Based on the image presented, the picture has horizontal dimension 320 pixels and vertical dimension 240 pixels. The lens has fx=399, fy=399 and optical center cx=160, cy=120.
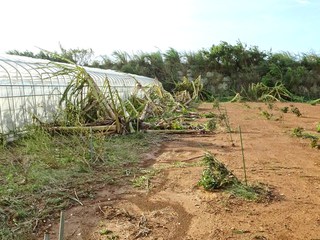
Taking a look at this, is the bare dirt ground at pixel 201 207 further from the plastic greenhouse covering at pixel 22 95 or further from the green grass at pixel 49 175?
the plastic greenhouse covering at pixel 22 95

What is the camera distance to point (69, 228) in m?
3.58

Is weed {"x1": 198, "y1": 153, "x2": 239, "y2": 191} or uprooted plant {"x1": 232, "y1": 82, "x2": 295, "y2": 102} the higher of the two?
weed {"x1": 198, "y1": 153, "x2": 239, "y2": 191}

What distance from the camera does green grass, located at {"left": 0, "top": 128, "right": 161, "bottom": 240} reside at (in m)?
3.79

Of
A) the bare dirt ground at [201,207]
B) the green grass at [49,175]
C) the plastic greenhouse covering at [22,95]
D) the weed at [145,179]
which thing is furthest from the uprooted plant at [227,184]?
the plastic greenhouse covering at [22,95]

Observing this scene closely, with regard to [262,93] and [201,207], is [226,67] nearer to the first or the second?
[262,93]

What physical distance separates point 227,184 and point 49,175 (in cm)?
217

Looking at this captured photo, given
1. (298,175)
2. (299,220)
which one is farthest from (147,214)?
(298,175)

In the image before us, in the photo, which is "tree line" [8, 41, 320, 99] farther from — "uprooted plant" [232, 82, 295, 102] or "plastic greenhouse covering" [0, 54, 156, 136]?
"plastic greenhouse covering" [0, 54, 156, 136]

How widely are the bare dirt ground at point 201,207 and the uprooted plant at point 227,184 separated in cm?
11

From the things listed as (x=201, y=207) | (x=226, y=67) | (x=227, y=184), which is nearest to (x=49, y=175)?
(x=201, y=207)

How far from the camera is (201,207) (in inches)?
159

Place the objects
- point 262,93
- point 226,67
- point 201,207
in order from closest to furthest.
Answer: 1. point 201,207
2. point 262,93
3. point 226,67

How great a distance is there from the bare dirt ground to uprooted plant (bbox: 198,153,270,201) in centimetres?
11

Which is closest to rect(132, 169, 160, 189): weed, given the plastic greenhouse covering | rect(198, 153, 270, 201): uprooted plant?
rect(198, 153, 270, 201): uprooted plant
